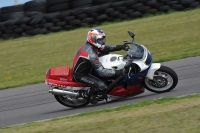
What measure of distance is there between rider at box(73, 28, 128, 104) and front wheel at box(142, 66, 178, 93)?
0.55 m

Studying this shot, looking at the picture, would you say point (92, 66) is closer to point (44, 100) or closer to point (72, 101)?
point (72, 101)

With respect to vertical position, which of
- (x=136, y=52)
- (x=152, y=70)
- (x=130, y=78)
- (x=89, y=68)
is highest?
(x=136, y=52)

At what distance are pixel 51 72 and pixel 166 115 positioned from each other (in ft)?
9.92

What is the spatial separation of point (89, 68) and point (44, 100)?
65.7 inches

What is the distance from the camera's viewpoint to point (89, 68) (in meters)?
8.43

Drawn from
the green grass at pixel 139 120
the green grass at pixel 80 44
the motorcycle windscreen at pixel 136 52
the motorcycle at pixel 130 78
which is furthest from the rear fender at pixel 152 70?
the green grass at pixel 80 44

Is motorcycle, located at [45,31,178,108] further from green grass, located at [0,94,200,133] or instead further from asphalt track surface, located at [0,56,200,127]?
green grass, located at [0,94,200,133]

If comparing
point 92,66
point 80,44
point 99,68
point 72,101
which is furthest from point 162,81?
point 80,44

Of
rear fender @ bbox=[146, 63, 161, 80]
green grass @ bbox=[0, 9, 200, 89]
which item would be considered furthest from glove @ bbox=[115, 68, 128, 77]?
green grass @ bbox=[0, 9, 200, 89]

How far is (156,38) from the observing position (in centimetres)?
1467

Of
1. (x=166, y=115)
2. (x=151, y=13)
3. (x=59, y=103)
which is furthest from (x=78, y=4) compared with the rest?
(x=166, y=115)

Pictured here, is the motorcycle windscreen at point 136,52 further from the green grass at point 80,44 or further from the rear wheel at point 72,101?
the green grass at point 80,44

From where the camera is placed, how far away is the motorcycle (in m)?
8.29

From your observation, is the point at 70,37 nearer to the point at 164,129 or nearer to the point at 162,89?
the point at 162,89
